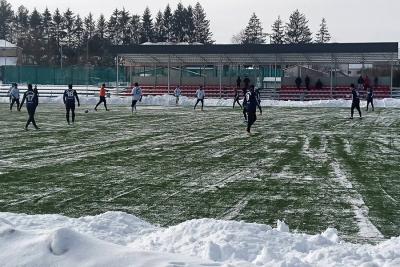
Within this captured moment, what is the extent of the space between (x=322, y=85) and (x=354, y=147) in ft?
118

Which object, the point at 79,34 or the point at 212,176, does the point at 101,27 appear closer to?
the point at 79,34

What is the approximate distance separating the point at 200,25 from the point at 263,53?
67120 millimetres

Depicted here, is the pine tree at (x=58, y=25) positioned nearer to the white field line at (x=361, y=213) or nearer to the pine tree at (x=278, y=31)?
the pine tree at (x=278, y=31)

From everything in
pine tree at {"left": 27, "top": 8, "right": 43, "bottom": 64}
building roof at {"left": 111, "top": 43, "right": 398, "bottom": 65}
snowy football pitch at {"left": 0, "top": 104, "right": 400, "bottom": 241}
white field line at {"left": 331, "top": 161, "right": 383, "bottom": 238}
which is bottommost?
white field line at {"left": 331, "top": 161, "right": 383, "bottom": 238}

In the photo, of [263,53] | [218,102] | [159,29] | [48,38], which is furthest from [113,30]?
[218,102]

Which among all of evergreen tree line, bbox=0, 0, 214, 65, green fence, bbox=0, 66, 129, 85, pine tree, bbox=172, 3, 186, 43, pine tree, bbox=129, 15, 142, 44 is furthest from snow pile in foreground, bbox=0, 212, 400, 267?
pine tree, bbox=172, 3, 186, 43

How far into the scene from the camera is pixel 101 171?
12789mm

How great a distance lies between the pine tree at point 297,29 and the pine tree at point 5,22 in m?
53.8

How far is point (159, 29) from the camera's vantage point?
11356 cm

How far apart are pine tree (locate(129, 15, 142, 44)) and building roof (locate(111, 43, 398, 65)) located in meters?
55.0

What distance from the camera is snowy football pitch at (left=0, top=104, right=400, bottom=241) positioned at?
9016 millimetres

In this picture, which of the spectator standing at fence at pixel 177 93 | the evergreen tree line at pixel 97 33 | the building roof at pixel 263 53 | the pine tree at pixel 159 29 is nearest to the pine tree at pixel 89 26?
the evergreen tree line at pixel 97 33

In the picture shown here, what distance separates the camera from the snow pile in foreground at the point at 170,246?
16.9 ft

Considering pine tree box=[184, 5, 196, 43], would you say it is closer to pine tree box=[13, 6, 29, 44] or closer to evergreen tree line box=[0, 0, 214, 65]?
evergreen tree line box=[0, 0, 214, 65]
